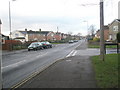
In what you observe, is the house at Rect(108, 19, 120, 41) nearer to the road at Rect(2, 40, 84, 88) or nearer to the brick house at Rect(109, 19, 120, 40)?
the brick house at Rect(109, 19, 120, 40)

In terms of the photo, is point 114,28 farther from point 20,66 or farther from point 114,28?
point 20,66

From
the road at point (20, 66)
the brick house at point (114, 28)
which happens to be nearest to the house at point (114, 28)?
the brick house at point (114, 28)

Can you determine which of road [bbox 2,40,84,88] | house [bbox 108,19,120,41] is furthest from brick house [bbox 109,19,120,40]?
road [bbox 2,40,84,88]

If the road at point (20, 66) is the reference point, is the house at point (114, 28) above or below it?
above

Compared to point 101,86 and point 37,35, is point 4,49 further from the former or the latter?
point 37,35

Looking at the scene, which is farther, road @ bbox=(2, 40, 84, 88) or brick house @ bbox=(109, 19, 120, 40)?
brick house @ bbox=(109, 19, 120, 40)

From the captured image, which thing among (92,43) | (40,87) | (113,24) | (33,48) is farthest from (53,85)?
(113,24)

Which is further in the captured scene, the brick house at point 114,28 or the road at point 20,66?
the brick house at point 114,28

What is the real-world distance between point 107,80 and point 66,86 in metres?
1.51

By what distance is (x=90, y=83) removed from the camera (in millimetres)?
5844

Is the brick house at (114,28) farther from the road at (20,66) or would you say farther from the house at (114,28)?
the road at (20,66)

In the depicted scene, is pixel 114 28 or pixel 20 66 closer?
pixel 20 66

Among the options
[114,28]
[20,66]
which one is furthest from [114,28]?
[20,66]

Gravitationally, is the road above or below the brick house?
below
